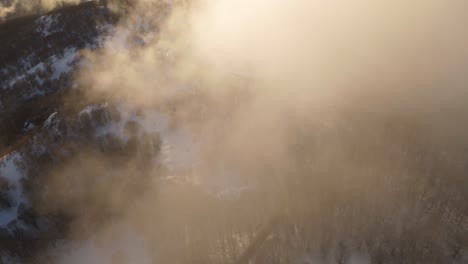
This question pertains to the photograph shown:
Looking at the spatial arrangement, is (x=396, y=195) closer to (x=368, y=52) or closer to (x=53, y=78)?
(x=368, y=52)

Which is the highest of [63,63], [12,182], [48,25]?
[48,25]

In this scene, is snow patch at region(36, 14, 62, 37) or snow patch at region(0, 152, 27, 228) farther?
snow patch at region(36, 14, 62, 37)

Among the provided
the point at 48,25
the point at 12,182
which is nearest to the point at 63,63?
the point at 48,25

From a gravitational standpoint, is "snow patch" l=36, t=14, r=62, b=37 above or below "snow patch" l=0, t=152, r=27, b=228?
above

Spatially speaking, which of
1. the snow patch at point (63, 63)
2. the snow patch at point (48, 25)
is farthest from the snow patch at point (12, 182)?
the snow patch at point (48, 25)

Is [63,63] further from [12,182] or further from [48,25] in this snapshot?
[12,182]

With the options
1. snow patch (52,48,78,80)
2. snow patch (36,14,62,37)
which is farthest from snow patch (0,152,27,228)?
snow patch (36,14,62,37)

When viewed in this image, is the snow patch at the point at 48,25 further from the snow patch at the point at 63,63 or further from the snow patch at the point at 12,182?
the snow patch at the point at 12,182

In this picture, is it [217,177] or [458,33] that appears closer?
[217,177]

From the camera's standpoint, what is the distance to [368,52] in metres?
23.9

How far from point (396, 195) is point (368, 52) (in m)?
10.7

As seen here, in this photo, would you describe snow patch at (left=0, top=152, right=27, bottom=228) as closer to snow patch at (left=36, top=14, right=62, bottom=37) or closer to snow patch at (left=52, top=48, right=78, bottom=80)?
snow patch at (left=52, top=48, right=78, bottom=80)

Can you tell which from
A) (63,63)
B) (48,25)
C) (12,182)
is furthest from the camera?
(48,25)

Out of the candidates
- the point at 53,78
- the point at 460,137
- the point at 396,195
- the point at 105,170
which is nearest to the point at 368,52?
the point at 460,137
